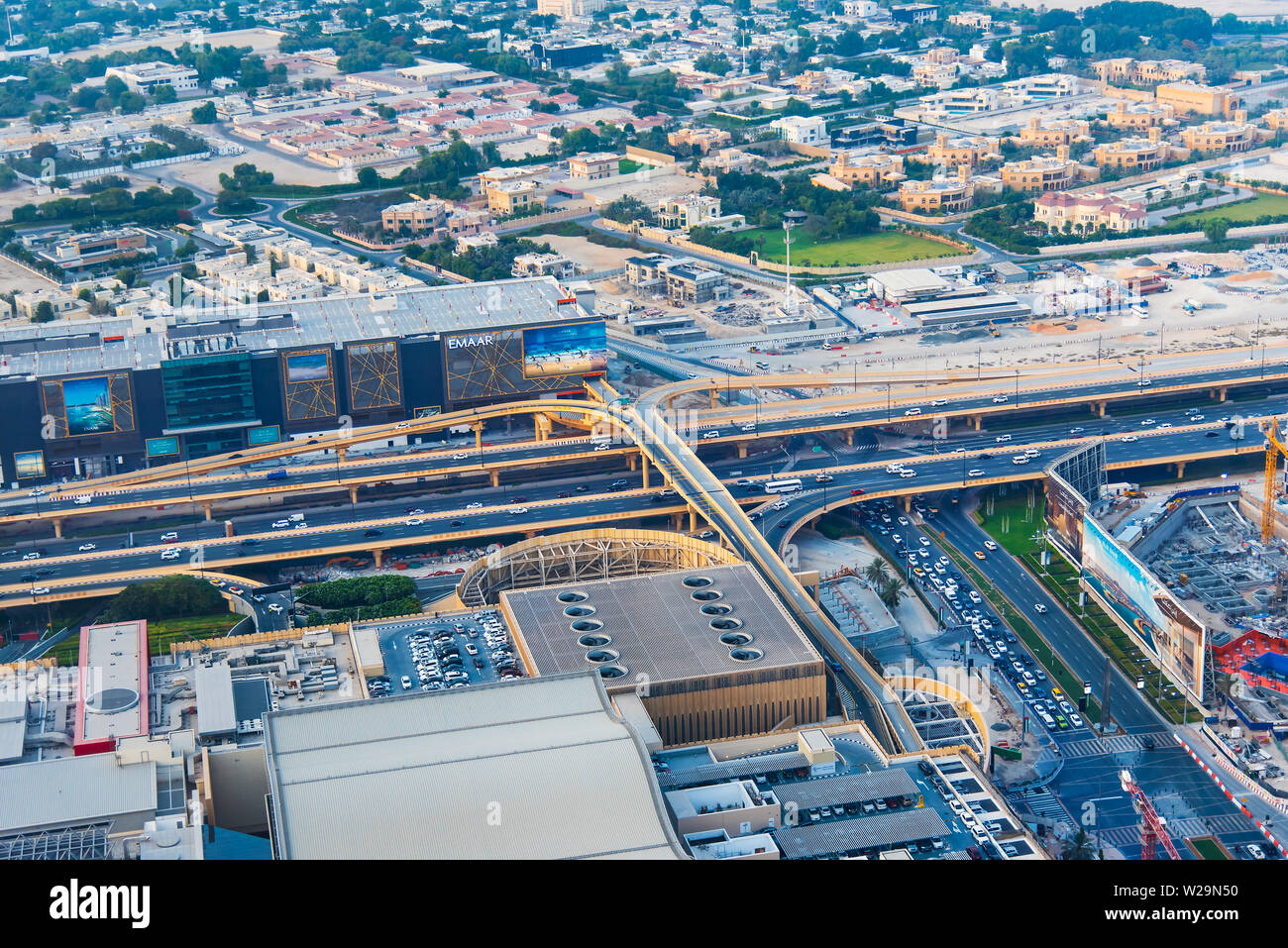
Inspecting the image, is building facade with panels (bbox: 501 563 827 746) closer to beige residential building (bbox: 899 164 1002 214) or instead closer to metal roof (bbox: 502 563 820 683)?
metal roof (bbox: 502 563 820 683)

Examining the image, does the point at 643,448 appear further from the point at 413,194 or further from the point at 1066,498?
the point at 413,194

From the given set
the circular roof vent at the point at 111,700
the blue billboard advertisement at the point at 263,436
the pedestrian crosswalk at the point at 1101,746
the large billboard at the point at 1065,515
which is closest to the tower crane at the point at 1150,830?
the pedestrian crosswalk at the point at 1101,746

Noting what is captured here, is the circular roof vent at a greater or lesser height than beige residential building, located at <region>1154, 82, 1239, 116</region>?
lesser

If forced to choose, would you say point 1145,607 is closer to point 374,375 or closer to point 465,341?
point 465,341

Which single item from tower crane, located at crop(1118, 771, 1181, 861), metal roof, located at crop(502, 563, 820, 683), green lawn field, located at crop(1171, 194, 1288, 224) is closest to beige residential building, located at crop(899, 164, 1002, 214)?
green lawn field, located at crop(1171, 194, 1288, 224)

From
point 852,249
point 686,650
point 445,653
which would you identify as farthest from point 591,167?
point 686,650

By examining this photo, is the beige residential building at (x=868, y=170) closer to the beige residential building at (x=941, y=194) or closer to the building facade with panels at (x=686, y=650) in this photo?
the beige residential building at (x=941, y=194)

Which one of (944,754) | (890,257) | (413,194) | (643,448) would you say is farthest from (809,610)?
(413,194)
